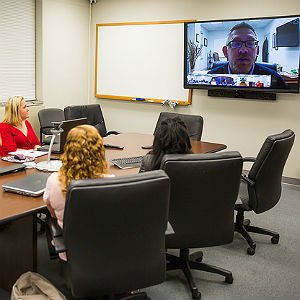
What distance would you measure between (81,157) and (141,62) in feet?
13.4

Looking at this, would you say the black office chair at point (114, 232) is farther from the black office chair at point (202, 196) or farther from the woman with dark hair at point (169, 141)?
the woman with dark hair at point (169, 141)

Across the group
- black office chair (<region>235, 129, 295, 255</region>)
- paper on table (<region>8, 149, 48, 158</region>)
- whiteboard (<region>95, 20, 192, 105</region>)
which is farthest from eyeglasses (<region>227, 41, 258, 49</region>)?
paper on table (<region>8, 149, 48, 158</region>)

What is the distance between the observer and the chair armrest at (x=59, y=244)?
1752mm

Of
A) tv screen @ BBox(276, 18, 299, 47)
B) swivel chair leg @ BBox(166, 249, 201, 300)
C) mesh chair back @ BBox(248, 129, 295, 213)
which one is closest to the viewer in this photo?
swivel chair leg @ BBox(166, 249, 201, 300)

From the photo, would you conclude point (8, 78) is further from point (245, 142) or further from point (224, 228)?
point (224, 228)

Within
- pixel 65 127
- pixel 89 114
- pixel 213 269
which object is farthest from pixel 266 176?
pixel 89 114

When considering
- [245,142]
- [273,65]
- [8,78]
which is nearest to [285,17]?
[273,65]

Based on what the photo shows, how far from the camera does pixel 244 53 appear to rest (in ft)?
15.6

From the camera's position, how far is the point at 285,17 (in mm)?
4438

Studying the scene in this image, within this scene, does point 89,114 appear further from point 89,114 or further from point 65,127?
point 65,127

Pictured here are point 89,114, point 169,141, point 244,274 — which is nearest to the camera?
point 169,141

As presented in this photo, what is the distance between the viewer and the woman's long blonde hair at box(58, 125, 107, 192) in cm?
186

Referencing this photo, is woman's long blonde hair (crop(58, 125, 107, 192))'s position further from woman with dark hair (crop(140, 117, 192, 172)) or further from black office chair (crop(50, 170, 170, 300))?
woman with dark hair (crop(140, 117, 192, 172))

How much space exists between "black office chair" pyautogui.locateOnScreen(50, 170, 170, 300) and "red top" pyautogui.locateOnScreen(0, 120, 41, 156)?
160 centimetres
